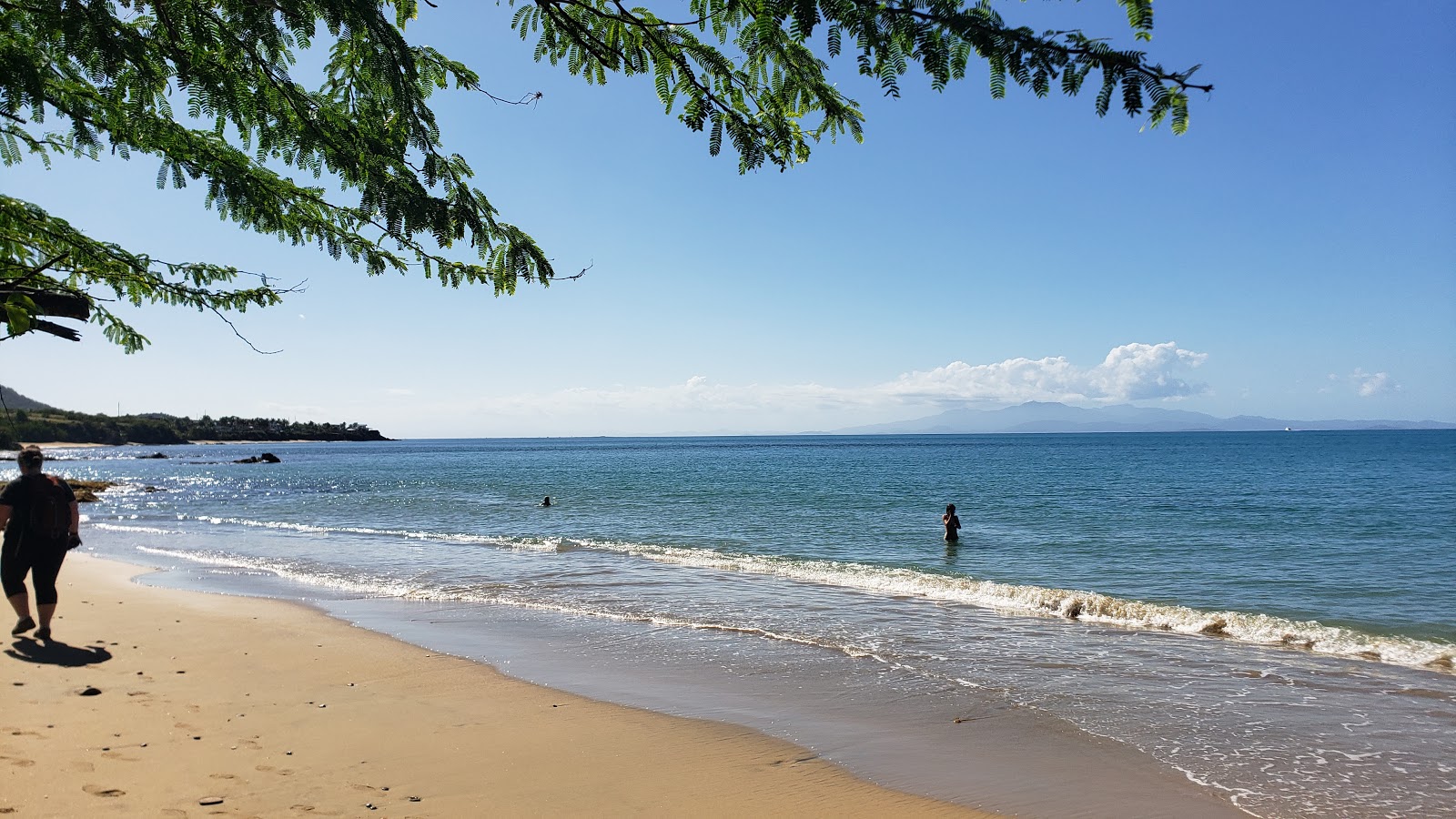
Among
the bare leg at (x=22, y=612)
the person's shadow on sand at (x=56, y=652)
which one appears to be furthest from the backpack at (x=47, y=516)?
the person's shadow on sand at (x=56, y=652)


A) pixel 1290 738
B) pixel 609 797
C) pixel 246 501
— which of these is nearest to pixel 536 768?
pixel 609 797

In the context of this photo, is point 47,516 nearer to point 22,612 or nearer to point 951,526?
point 22,612

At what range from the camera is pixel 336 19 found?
3.16 metres

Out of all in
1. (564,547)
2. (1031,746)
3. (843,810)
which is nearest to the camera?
(843,810)

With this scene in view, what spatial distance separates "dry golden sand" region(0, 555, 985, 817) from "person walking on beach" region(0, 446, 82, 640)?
52 centimetres

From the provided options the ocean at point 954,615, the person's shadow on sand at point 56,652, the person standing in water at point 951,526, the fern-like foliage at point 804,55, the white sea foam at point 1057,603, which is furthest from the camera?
the person standing in water at point 951,526

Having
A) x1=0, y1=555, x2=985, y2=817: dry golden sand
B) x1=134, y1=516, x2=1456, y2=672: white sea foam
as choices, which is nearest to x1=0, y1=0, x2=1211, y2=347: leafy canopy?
x1=0, y1=555, x2=985, y2=817: dry golden sand

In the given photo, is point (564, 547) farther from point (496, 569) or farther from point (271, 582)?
point (271, 582)

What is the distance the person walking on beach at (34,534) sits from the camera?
8.42m

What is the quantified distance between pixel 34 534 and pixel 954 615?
493 inches

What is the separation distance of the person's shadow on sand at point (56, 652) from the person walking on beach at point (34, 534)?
0.22 metres

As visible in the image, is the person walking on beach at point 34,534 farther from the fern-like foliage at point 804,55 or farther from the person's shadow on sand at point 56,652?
the fern-like foliage at point 804,55

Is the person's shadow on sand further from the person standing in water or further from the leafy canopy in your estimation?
the person standing in water

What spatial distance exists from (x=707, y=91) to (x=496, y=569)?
52.8ft
